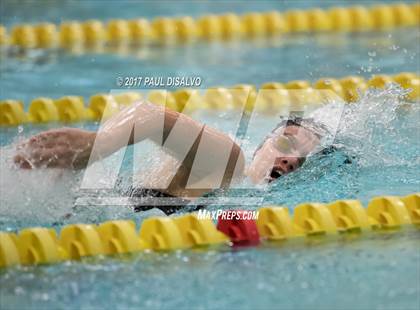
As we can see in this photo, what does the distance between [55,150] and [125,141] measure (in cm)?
27

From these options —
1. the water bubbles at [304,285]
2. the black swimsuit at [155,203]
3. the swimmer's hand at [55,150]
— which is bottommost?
the black swimsuit at [155,203]

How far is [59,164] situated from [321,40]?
412 cm

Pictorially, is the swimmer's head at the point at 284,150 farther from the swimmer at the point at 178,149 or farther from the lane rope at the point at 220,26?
the lane rope at the point at 220,26

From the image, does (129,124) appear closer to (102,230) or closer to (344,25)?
(102,230)

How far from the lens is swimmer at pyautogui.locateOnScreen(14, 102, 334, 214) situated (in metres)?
3.38

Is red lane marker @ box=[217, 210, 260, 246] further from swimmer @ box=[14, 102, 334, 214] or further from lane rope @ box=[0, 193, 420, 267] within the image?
swimmer @ box=[14, 102, 334, 214]

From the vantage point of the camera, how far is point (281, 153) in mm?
3854

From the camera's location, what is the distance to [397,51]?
22.1ft

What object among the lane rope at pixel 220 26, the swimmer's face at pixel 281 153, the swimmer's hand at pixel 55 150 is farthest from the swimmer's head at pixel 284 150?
the lane rope at pixel 220 26

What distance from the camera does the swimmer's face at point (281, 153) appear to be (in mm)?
3807

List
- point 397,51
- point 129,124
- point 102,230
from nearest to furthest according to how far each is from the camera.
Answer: point 102,230
point 129,124
point 397,51

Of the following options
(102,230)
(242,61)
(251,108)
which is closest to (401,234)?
(102,230)

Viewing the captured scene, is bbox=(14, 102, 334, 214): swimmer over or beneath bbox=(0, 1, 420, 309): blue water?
over

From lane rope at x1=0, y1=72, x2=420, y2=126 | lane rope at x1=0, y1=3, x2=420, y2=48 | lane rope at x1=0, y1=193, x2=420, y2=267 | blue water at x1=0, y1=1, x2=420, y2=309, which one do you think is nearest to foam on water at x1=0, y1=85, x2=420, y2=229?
blue water at x1=0, y1=1, x2=420, y2=309
